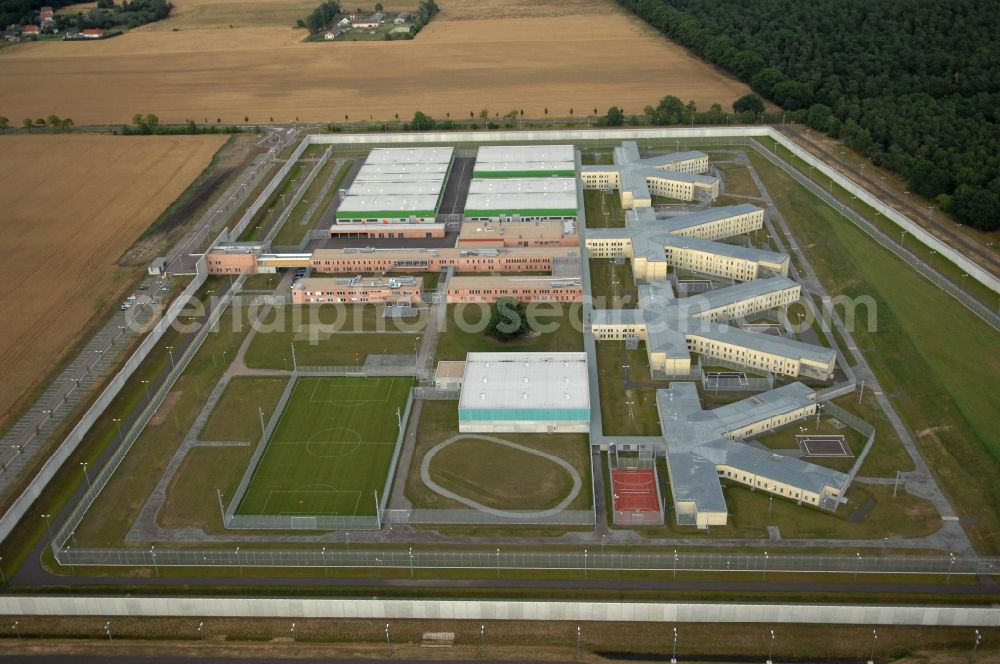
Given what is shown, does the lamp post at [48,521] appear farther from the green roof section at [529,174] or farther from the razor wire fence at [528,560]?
the green roof section at [529,174]

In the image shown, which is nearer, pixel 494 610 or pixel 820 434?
pixel 494 610

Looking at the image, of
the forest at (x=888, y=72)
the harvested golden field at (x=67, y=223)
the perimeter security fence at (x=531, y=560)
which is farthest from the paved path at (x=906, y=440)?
the harvested golden field at (x=67, y=223)

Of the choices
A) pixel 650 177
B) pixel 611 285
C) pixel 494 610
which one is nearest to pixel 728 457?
pixel 494 610

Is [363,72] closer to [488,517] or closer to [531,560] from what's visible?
[488,517]

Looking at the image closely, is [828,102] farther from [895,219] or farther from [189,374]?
[189,374]

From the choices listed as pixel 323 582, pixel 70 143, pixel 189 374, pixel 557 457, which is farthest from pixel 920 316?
pixel 70 143

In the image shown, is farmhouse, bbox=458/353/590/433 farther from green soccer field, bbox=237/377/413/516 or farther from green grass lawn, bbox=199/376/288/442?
green grass lawn, bbox=199/376/288/442

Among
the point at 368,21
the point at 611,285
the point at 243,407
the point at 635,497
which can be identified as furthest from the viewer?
the point at 368,21
